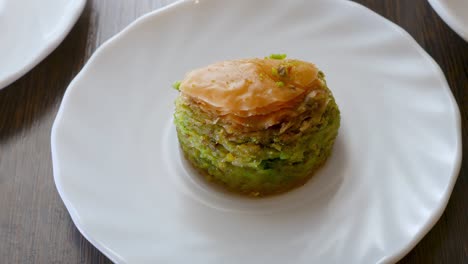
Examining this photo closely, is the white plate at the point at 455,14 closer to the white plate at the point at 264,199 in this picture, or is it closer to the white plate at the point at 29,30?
the white plate at the point at 264,199

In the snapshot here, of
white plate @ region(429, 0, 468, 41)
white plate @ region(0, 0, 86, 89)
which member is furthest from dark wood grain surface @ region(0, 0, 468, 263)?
white plate @ region(429, 0, 468, 41)

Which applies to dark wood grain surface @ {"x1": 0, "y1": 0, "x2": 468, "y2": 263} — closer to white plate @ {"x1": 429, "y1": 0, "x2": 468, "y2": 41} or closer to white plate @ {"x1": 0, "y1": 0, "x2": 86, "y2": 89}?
white plate @ {"x1": 0, "y1": 0, "x2": 86, "y2": 89}

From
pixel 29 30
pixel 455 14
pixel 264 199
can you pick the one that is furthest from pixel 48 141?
pixel 455 14

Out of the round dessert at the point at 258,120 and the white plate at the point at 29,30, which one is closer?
the round dessert at the point at 258,120

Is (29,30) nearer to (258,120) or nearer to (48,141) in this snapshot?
(48,141)

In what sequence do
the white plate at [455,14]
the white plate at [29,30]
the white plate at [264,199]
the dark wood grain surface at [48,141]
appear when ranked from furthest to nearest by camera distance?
1. the white plate at [29,30]
2. the white plate at [455,14]
3. the dark wood grain surface at [48,141]
4. the white plate at [264,199]

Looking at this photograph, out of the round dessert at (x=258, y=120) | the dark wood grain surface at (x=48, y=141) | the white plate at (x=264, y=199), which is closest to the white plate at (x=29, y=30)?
the dark wood grain surface at (x=48, y=141)

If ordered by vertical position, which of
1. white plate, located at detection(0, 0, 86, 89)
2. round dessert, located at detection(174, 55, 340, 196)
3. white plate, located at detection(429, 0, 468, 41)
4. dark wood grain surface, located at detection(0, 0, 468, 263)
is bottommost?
dark wood grain surface, located at detection(0, 0, 468, 263)

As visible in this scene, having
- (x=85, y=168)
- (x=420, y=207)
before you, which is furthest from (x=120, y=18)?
(x=420, y=207)
